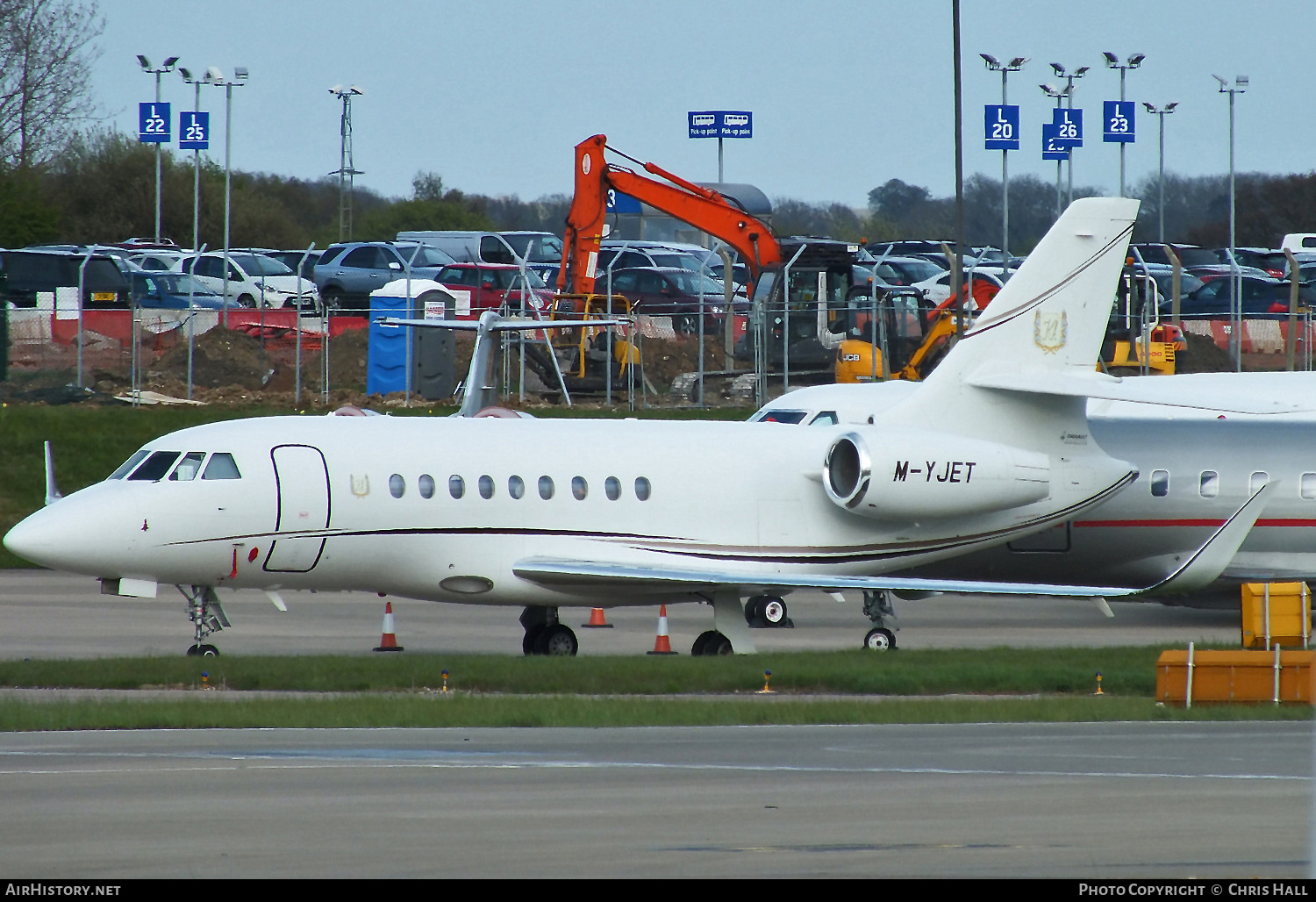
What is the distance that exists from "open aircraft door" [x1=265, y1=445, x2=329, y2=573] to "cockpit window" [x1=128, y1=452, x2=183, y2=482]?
1108 millimetres

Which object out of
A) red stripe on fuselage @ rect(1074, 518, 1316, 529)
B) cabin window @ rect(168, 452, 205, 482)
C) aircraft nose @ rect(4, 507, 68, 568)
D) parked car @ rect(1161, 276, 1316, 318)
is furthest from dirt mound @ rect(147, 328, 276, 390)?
parked car @ rect(1161, 276, 1316, 318)

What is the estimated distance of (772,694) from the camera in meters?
18.2

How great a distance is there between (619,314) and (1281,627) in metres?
23.7

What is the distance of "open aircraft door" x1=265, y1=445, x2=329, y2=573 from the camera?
20.7 meters

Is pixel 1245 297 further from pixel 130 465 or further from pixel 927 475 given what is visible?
pixel 130 465

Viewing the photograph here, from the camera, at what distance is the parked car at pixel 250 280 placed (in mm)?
53188

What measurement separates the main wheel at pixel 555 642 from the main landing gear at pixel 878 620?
11.3ft

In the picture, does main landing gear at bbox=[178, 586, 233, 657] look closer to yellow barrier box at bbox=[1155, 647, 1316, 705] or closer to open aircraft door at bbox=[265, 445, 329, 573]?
open aircraft door at bbox=[265, 445, 329, 573]

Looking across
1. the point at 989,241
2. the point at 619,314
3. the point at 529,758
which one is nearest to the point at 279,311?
the point at 619,314

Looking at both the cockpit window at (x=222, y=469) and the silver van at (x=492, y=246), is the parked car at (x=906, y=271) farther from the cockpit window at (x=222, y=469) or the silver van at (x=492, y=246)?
the cockpit window at (x=222, y=469)

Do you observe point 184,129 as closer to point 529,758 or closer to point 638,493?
point 638,493

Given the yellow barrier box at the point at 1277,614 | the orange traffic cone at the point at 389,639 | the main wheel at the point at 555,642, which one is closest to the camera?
the yellow barrier box at the point at 1277,614

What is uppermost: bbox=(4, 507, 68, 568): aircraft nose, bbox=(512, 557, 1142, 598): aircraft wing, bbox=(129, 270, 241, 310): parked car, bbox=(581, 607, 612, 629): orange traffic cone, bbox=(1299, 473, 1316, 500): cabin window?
bbox=(129, 270, 241, 310): parked car

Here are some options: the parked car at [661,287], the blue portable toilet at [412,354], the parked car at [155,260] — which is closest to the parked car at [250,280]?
the parked car at [155,260]
